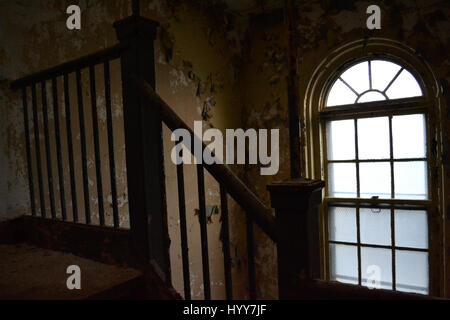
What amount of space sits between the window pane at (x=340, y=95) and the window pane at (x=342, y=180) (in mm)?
566

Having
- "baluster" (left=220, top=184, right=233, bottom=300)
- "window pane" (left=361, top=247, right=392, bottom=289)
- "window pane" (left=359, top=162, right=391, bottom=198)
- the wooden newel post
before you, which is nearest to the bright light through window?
"window pane" (left=359, top=162, right=391, bottom=198)

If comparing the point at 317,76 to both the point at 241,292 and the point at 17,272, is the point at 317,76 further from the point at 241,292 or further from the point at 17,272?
the point at 17,272

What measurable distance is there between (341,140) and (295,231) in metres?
2.27

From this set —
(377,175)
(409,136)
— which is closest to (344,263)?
(377,175)

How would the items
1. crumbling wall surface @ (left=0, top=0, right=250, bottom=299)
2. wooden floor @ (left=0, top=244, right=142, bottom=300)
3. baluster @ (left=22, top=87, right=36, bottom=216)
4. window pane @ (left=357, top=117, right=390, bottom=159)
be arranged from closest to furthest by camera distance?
1. wooden floor @ (left=0, top=244, right=142, bottom=300)
2. baluster @ (left=22, top=87, right=36, bottom=216)
3. crumbling wall surface @ (left=0, top=0, right=250, bottom=299)
4. window pane @ (left=357, top=117, right=390, bottom=159)

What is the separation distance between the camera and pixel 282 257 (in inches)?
42.7

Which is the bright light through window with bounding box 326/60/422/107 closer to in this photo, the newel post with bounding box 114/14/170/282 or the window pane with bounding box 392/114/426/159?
the window pane with bounding box 392/114/426/159

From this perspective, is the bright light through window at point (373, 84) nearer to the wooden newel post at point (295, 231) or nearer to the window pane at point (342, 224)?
the window pane at point (342, 224)

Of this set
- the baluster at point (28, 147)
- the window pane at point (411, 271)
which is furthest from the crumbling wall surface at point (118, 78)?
the window pane at point (411, 271)

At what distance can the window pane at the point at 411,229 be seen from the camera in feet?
9.23

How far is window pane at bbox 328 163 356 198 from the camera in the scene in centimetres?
308

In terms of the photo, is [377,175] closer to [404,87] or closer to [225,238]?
[404,87]

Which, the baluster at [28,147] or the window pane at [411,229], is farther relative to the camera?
the window pane at [411,229]

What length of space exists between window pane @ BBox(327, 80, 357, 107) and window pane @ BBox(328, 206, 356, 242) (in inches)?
38.0
